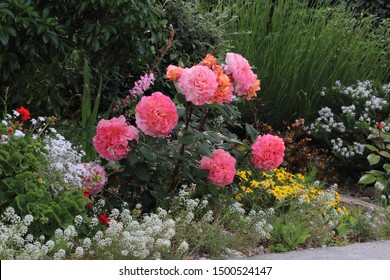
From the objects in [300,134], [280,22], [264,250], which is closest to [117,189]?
[264,250]

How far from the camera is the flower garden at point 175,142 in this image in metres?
4.32

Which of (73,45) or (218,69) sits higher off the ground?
(218,69)

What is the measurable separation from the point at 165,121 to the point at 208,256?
84 cm

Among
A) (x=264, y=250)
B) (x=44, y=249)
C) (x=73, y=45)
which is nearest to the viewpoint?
(x=44, y=249)

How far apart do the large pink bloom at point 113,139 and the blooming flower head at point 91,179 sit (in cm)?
12

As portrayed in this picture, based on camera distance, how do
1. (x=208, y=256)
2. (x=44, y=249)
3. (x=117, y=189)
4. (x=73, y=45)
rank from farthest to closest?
(x=73, y=45), (x=117, y=189), (x=208, y=256), (x=44, y=249)

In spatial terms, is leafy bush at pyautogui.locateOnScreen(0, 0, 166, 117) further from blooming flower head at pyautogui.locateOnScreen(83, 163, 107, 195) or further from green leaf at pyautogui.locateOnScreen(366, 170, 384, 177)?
green leaf at pyautogui.locateOnScreen(366, 170, 384, 177)

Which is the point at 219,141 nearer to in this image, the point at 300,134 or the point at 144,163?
the point at 144,163

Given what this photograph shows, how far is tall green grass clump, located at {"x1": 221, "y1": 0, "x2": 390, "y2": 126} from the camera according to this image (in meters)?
7.54

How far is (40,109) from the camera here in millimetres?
6242

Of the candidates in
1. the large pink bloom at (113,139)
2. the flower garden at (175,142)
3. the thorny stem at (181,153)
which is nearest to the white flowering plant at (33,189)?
the flower garden at (175,142)

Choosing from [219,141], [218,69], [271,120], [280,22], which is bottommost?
[271,120]

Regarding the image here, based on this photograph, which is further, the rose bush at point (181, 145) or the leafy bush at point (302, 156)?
the leafy bush at point (302, 156)

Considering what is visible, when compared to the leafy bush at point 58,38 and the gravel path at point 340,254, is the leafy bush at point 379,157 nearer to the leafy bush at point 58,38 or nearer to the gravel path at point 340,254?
the gravel path at point 340,254
